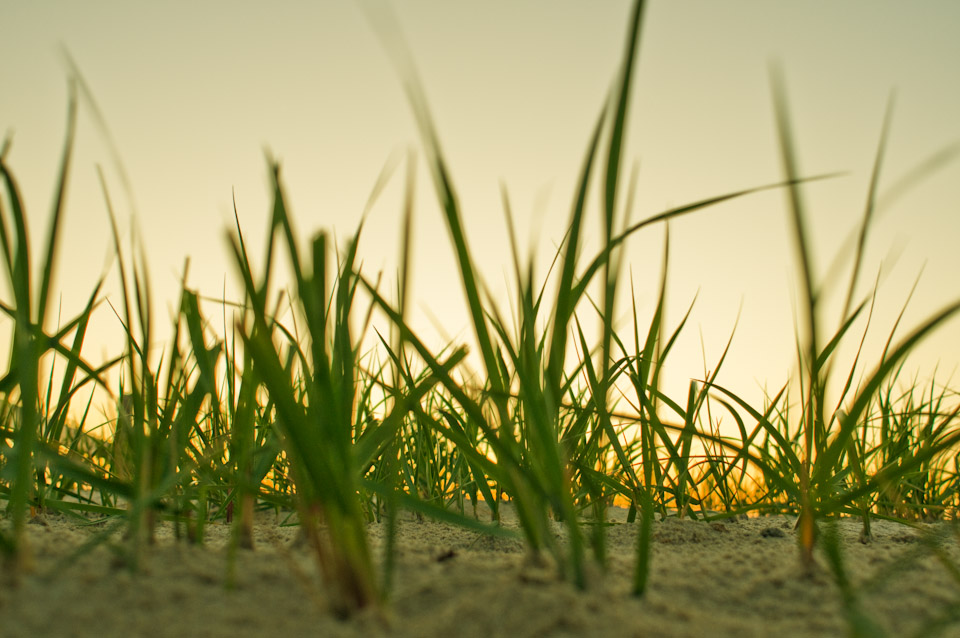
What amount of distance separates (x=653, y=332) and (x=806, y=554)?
497 millimetres

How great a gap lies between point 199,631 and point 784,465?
1.18 m

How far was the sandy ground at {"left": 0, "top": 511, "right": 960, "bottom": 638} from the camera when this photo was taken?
2.20ft

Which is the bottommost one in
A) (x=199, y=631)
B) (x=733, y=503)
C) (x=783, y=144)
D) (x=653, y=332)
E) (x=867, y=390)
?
(x=199, y=631)

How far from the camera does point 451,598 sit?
75cm

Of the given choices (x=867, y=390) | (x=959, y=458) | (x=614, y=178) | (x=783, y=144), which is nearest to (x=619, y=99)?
(x=614, y=178)

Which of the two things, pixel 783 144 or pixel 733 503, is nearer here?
pixel 783 144

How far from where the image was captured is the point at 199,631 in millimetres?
665

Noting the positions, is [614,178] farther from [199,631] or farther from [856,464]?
[856,464]

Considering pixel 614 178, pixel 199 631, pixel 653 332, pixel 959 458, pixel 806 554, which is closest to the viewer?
pixel 199 631

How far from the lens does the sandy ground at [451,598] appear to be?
26.4 inches

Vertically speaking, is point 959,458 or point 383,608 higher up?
point 959,458

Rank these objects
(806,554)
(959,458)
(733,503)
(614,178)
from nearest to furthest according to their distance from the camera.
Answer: (614,178) → (806,554) → (733,503) → (959,458)

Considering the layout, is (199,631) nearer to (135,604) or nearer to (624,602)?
(135,604)

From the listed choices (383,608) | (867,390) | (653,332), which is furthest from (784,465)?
(383,608)
